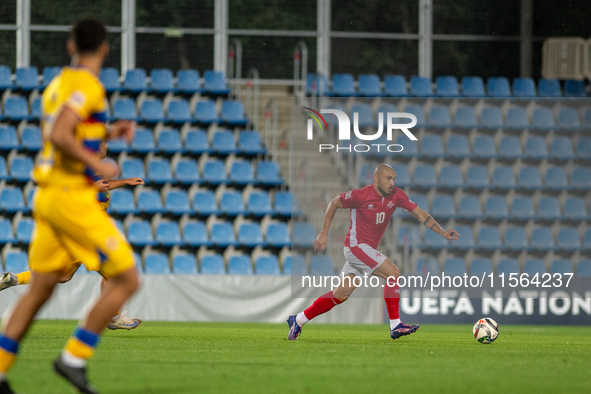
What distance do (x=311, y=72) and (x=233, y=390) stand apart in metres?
15.9

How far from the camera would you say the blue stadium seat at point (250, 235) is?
16.7 metres

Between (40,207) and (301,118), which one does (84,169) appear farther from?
(301,118)

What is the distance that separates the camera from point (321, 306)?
976 cm

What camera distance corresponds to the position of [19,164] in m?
17.6

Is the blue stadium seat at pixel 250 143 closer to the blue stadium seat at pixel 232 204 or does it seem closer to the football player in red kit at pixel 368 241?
the blue stadium seat at pixel 232 204

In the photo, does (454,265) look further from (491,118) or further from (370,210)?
(370,210)

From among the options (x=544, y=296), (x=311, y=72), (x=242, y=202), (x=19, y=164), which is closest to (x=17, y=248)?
(x=19, y=164)

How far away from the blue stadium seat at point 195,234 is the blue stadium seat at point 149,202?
2.18 ft

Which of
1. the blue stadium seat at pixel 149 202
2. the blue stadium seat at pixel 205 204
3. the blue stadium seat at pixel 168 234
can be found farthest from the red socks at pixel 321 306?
the blue stadium seat at pixel 149 202

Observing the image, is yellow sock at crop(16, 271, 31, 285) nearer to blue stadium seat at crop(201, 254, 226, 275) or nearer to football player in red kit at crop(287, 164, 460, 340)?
football player in red kit at crop(287, 164, 460, 340)

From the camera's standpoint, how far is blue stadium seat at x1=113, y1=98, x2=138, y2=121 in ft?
59.6

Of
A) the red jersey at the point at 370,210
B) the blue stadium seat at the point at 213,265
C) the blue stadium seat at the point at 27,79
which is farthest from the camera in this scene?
the blue stadium seat at the point at 27,79

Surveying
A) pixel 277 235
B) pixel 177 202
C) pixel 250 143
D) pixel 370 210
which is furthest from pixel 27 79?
pixel 370 210

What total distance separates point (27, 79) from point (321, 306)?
1149cm
